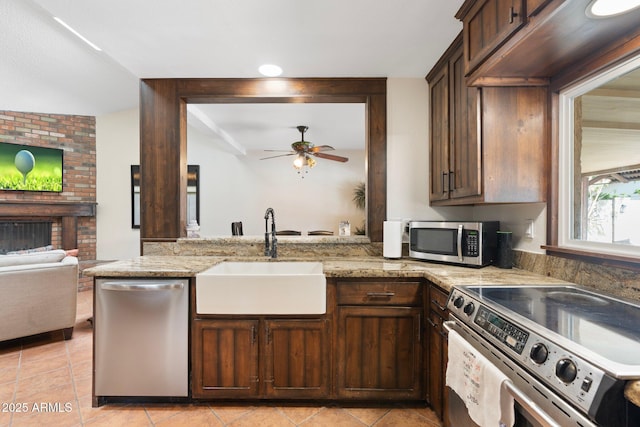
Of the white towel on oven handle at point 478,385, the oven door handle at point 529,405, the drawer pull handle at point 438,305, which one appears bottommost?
the white towel on oven handle at point 478,385

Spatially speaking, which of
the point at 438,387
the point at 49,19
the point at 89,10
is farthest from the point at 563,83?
the point at 49,19

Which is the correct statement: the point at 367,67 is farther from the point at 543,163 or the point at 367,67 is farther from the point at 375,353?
the point at 375,353

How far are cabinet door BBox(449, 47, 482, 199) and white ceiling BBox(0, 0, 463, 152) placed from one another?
0.84ft

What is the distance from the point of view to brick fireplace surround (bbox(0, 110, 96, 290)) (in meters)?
4.73

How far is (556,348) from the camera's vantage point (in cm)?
83

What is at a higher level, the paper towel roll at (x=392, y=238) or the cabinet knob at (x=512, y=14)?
the cabinet knob at (x=512, y=14)

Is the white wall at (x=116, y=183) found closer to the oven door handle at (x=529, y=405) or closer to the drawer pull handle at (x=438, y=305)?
the drawer pull handle at (x=438, y=305)

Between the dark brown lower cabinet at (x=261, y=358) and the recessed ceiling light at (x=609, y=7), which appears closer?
the recessed ceiling light at (x=609, y=7)

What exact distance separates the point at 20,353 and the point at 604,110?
436cm

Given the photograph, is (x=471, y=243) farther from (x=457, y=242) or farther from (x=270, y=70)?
(x=270, y=70)

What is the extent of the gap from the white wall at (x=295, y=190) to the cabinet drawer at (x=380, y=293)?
75 centimetres

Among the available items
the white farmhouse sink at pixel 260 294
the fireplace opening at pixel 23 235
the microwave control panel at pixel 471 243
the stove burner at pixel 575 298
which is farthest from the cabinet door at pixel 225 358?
the fireplace opening at pixel 23 235

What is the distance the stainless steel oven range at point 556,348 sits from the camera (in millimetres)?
695

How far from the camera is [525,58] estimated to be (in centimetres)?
141
